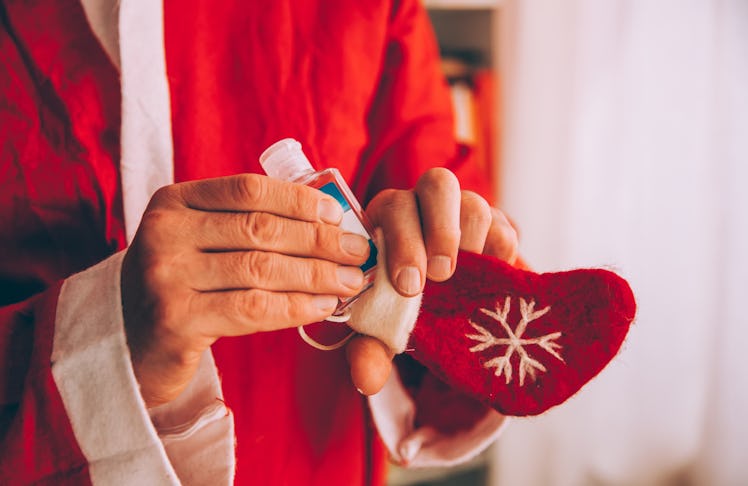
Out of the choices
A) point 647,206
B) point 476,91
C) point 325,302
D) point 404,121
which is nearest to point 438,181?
point 325,302

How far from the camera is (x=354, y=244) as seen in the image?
16.1 inches

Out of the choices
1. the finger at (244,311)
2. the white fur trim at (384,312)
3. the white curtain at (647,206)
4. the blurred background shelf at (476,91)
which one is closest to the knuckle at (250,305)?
the finger at (244,311)

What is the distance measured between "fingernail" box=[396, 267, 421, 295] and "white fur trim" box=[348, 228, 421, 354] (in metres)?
0.02

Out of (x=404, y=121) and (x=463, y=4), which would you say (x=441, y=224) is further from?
(x=463, y=4)

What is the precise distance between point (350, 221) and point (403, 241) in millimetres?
46

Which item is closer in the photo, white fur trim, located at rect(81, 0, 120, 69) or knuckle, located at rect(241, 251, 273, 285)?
knuckle, located at rect(241, 251, 273, 285)

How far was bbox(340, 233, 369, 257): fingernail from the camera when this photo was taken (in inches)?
15.9

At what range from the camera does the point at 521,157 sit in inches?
53.6

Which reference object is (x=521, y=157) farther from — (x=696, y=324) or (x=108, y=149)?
(x=108, y=149)

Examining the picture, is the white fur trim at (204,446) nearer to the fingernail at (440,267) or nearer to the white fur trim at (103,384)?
the white fur trim at (103,384)

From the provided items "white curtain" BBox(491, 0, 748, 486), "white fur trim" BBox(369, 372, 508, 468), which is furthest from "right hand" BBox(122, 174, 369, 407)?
"white curtain" BBox(491, 0, 748, 486)

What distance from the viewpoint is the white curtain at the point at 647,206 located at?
0.90m

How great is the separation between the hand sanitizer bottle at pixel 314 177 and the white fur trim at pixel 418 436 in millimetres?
203

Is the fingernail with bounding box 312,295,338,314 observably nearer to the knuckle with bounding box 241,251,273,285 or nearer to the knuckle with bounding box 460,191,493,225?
the knuckle with bounding box 241,251,273,285
